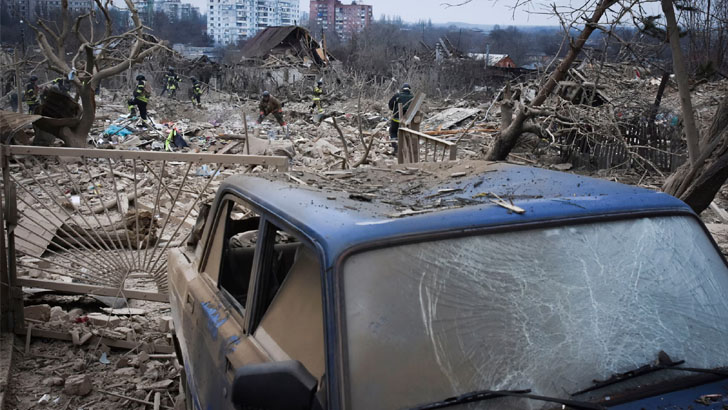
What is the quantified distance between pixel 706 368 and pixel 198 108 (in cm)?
2799

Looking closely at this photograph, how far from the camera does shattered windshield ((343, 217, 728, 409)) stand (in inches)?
72.7

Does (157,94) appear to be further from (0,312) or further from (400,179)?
(400,179)

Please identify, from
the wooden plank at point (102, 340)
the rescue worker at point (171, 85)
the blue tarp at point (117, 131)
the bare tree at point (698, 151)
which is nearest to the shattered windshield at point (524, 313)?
the bare tree at point (698, 151)

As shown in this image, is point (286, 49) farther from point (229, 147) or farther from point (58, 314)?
point (58, 314)

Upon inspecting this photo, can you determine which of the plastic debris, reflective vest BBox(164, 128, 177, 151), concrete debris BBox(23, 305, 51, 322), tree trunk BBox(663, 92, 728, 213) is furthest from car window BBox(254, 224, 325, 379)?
reflective vest BBox(164, 128, 177, 151)

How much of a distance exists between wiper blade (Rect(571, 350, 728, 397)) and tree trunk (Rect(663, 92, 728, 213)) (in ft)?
12.2

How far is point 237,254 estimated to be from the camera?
341cm

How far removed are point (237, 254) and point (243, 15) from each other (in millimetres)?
138169

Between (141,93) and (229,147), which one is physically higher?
(141,93)

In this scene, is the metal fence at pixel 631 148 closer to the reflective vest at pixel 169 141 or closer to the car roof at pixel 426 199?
the reflective vest at pixel 169 141

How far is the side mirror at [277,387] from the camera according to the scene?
1.79m

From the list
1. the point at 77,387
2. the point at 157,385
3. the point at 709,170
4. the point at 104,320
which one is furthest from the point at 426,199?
the point at 104,320

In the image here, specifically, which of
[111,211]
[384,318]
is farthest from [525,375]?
[111,211]

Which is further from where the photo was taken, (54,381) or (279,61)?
(279,61)
